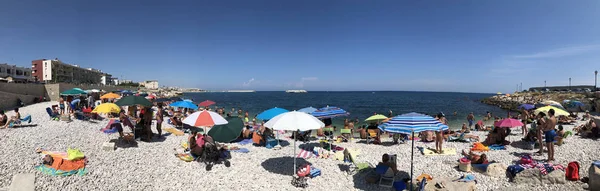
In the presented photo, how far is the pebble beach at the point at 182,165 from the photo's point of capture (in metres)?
6.80

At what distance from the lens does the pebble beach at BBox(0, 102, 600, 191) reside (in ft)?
22.3

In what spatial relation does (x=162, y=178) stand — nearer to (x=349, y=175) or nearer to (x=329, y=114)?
(x=349, y=175)

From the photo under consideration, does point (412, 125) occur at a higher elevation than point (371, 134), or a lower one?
higher

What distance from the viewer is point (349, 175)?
26.9 feet

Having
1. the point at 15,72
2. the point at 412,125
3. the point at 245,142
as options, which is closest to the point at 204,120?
the point at 245,142

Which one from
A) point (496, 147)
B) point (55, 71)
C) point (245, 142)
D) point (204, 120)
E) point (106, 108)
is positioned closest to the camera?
point (204, 120)

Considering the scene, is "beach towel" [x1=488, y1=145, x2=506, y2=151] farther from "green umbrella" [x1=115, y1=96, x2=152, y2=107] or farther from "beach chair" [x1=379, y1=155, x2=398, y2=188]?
"green umbrella" [x1=115, y1=96, x2=152, y2=107]

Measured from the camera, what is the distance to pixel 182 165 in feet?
27.6

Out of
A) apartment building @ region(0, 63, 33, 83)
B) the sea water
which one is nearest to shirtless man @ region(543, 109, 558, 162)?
the sea water

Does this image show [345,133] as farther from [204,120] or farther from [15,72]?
[15,72]

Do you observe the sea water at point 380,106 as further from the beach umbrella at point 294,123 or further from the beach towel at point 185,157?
the beach umbrella at point 294,123

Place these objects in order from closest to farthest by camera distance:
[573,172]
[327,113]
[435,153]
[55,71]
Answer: [573,172], [435,153], [327,113], [55,71]

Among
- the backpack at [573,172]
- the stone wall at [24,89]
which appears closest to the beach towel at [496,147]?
the backpack at [573,172]

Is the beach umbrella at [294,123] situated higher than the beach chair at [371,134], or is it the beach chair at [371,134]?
the beach umbrella at [294,123]
